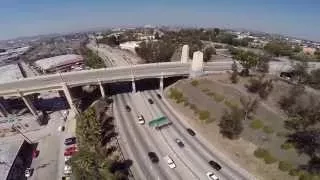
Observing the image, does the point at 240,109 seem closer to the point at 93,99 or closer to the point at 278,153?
the point at 278,153

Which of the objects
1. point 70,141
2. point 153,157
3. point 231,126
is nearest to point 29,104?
point 70,141

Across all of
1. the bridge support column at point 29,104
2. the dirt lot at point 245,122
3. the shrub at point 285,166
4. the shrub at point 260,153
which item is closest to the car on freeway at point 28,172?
the bridge support column at point 29,104

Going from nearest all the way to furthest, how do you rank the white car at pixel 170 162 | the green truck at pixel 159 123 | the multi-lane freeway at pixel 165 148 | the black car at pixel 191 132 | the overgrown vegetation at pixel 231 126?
the multi-lane freeway at pixel 165 148
the white car at pixel 170 162
the overgrown vegetation at pixel 231 126
the black car at pixel 191 132
the green truck at pixel 159 123

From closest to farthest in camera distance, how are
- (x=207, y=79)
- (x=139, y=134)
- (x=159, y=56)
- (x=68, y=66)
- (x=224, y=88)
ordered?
(x=139, y=134) → (x=224, y=88) → (x=207, y=79) → (x=159, y=56) → (x=68, y=66)

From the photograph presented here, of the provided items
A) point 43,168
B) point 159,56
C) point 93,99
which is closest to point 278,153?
point 43,168

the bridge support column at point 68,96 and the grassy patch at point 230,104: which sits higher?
the grassy patch at point 230,104

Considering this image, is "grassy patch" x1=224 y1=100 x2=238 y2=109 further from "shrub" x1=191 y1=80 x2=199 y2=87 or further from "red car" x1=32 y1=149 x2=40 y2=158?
"red car" x1=32 y1=149 x2=40 y2=158

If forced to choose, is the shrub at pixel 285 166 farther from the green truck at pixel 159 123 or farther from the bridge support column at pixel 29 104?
the bridge support column at pixel 29 104
